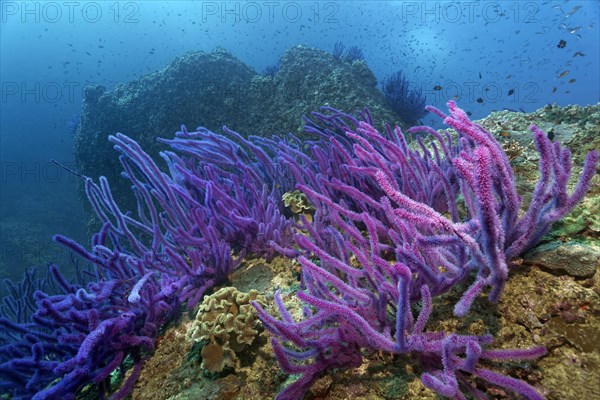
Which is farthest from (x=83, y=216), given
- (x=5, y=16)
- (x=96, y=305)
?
(x=5, y=16)

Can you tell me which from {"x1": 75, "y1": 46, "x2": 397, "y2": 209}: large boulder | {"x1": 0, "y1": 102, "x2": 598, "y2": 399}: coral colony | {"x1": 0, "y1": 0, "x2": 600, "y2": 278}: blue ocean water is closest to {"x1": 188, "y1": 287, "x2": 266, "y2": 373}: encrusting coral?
{"x1": 0, "y1": 102, "x2": 598, "y2": 399}: coral colony

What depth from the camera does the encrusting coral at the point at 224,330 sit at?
176 cm

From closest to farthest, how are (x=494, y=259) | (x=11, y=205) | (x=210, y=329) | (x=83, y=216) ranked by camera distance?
(x=494, y=259), (x=210, y=329), (x=83, y=216), (x=11, y=205)

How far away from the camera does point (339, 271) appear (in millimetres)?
2004

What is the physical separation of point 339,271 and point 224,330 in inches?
29.7

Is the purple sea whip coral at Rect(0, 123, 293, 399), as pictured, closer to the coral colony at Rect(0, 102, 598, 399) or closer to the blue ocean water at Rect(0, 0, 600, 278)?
the coral colony at Rect(0, 102, 598, 399)

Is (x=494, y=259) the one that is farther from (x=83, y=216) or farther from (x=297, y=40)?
(x=297, y=40)

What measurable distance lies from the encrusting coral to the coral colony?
0.27m

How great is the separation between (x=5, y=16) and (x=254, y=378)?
10644 cm

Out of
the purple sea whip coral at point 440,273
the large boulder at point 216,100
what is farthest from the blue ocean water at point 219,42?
the purple sea whip coral at point 440,273

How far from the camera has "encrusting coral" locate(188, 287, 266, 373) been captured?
69.2 inches

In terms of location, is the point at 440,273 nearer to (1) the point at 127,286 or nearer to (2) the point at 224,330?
(2) the point at 224,330

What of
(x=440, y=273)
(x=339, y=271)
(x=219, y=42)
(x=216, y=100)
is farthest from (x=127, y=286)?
(x=219, y=42)

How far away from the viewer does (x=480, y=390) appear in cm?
122
